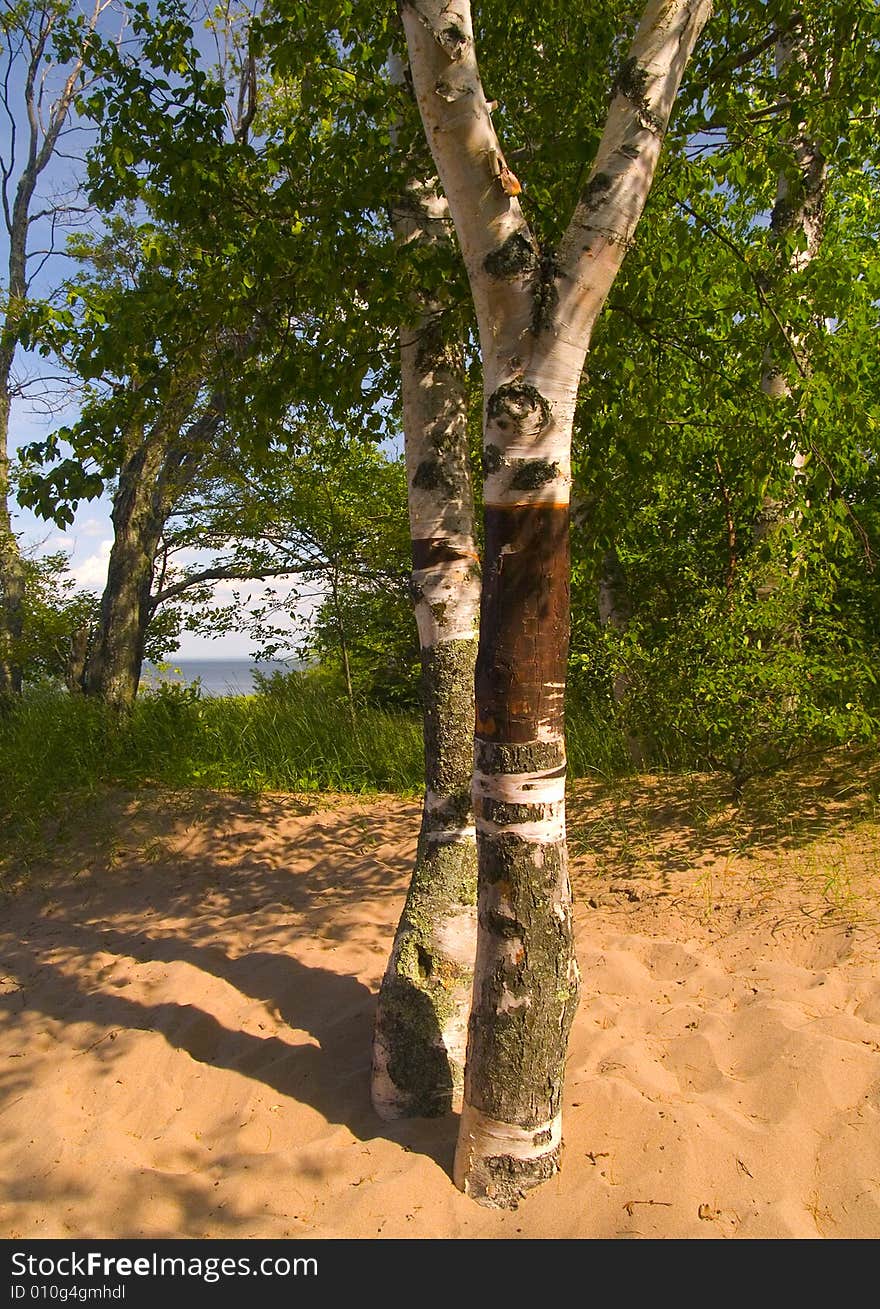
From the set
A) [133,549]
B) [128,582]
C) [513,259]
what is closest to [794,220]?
[513,259]

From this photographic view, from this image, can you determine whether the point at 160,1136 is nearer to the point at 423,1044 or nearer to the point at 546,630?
the point at 423,1044

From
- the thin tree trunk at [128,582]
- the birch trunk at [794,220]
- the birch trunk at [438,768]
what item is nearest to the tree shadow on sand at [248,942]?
the birch trunk at [438,768]

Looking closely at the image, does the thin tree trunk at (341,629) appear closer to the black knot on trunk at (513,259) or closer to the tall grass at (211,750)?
the tall grass at (211,750)

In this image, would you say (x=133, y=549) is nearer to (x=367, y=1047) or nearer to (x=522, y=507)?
(x=367, y=1047)

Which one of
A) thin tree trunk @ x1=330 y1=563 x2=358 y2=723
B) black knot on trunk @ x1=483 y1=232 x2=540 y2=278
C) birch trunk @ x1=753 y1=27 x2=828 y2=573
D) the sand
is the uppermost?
birch trunk @ x1=753 y1=27 x2=828 y2=573

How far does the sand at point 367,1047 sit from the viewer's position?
2924mm

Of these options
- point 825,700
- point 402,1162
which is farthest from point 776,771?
point 402,1162

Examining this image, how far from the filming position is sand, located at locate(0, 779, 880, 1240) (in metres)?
2.92

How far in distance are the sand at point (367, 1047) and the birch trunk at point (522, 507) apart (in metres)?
0.56

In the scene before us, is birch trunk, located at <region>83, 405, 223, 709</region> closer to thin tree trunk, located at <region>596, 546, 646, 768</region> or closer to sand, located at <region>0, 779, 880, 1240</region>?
sand, located at <region>0, 779, 880, 1240</region>

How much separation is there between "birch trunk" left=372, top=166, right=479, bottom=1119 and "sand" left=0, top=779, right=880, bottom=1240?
27cm

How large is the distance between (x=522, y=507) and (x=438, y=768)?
1407 millimetres

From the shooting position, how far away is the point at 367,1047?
4043mm

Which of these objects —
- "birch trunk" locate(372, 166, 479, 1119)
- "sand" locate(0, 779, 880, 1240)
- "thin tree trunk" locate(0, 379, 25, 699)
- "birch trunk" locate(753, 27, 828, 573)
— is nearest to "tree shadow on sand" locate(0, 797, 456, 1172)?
"sand" locate(0, 779, 880, 1240)
